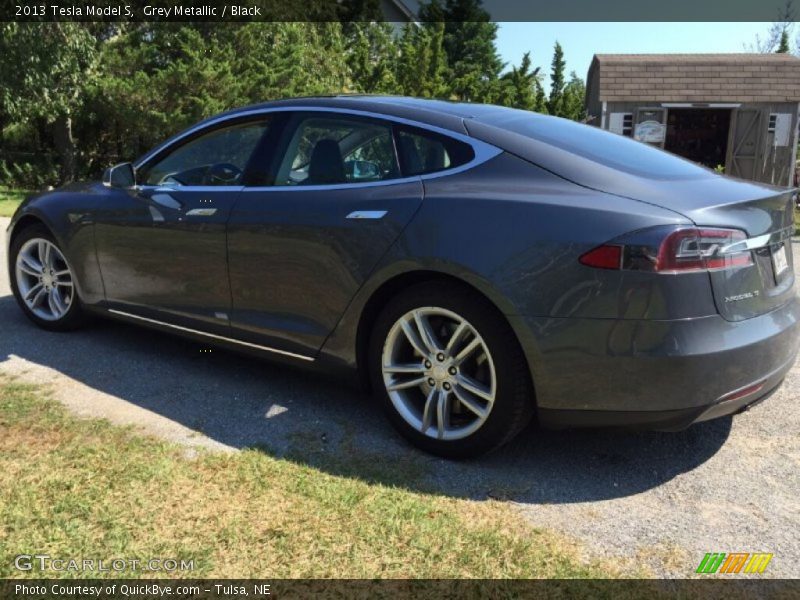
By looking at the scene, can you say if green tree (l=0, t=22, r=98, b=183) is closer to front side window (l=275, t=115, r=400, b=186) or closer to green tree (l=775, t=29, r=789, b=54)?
front side window (l=275, t=115, r=400, b=186)

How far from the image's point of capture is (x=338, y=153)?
360 centimetres

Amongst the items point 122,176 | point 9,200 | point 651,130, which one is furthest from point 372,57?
point 122,176

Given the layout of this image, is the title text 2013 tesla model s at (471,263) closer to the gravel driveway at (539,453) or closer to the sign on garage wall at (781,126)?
the gravel driveway at (539,453)

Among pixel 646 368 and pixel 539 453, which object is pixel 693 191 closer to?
pixel 646 368

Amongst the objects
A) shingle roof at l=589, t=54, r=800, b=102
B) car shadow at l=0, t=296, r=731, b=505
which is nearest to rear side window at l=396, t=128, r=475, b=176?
car shadow at l=0, t=296, r=731, b=505

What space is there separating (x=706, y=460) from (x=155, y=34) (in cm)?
1593

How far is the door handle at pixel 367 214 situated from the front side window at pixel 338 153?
0.19m

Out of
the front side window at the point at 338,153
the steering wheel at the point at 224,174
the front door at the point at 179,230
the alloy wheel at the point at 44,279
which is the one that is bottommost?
the alloy wheel at the point at 44,279

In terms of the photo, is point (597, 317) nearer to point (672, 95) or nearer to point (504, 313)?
point (504, 313)

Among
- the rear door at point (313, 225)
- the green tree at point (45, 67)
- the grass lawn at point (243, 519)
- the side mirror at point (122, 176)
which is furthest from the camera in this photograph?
the green tree at point (45, 67)

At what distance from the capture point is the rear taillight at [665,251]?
2.67 meters

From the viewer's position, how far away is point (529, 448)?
3.44 m

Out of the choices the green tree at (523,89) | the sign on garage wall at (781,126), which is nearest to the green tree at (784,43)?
the green tree at (523,89)

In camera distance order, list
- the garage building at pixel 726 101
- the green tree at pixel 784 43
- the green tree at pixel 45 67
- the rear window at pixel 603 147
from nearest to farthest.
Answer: the rear window at pixel 603 147
the green tree at pixel 45 67
the garage building at pixel 726 101
the green tree at pixel 784 43
